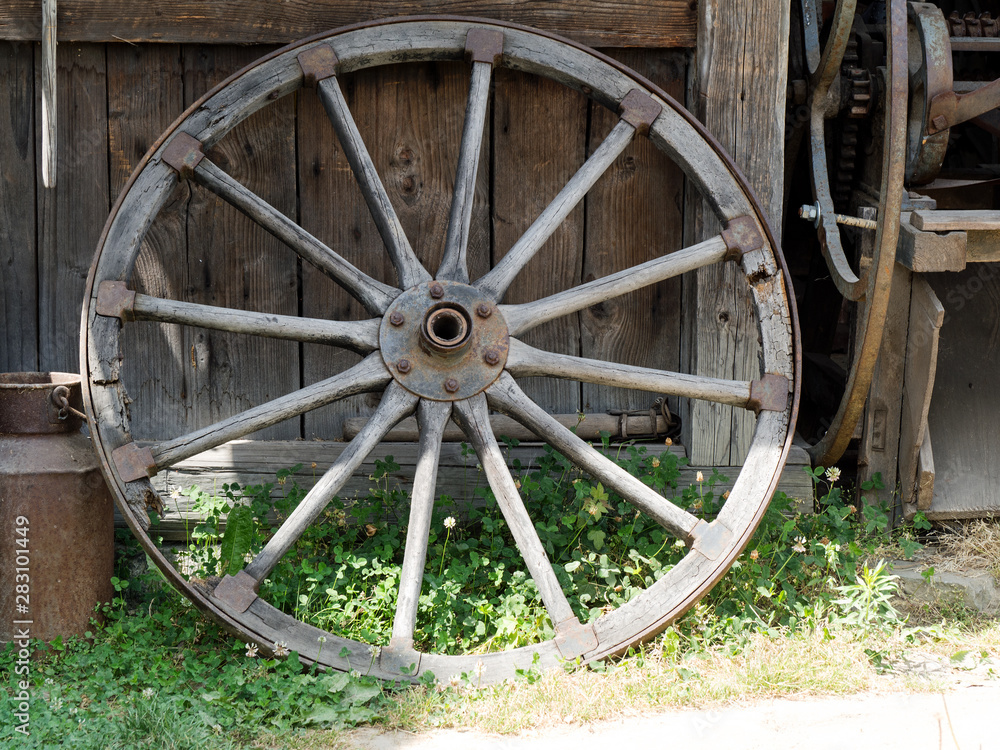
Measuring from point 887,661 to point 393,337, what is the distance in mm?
1623

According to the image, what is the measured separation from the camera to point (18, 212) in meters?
3.00

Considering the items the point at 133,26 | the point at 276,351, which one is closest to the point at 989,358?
the point at 276,351

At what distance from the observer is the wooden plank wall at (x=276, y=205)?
2.96 m

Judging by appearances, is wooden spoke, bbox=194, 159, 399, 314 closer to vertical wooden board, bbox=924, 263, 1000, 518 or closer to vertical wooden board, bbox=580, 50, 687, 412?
vertical wooden board, bbox=580, 50, 687, 412

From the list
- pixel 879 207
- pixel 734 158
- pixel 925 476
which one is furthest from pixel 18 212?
pixel 925 476

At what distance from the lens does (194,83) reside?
9.69 ft

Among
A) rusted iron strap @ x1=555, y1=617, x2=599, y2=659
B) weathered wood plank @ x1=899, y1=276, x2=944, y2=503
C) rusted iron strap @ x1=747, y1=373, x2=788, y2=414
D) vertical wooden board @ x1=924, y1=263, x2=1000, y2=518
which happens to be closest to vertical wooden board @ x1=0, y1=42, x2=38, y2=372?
rusted iron strap @ x1=555, y1=617, x2=599, y2=659

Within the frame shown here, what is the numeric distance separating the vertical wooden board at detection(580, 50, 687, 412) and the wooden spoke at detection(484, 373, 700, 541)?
72cm

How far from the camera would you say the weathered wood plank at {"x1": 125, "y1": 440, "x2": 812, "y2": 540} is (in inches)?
119

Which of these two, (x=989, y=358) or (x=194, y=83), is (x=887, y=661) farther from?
(x=194, y=83)

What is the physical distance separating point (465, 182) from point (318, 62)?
532 millimetres

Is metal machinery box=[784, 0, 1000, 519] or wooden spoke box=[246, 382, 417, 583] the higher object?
metal machinery box=[784, 0, 1000, 519]

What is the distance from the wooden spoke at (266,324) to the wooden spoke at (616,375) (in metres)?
0.42

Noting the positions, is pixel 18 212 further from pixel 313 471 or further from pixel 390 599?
pixel 390 599
